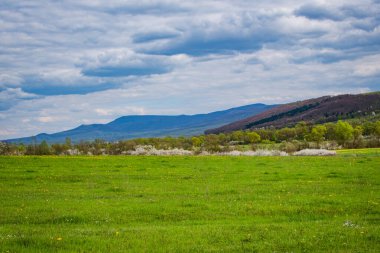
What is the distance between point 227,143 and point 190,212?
8119 cm

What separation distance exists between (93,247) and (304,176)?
2391 centimetres

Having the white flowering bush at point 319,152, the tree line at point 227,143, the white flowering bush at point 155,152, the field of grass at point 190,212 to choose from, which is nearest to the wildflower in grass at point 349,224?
the field of grass at point 190,212

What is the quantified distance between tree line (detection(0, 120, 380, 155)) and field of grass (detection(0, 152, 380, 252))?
34818 millimetres

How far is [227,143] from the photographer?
100 m

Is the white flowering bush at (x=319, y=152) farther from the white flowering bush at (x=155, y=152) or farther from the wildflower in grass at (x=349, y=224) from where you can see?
the wildflower in grass at (x=349, y=224)

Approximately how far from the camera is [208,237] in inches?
561

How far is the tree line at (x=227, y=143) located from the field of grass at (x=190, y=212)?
34.8 metres

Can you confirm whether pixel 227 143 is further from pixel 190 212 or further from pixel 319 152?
pixel 190 212

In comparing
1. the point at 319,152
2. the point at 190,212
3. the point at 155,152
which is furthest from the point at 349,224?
the point at 155,152

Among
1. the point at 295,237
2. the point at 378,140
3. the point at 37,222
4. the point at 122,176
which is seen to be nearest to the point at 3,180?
the point at 122,176

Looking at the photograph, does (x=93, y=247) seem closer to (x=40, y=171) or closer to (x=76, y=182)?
(x=76, y=182)

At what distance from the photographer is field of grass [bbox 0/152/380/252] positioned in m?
13.4

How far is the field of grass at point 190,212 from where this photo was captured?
1344 centimetres

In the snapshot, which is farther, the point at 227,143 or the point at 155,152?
the point at 227,143
